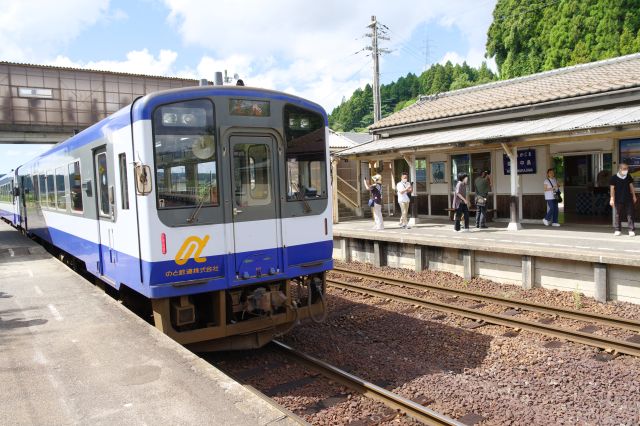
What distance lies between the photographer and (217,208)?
5.73 m

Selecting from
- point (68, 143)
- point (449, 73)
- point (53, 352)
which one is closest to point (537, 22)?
point (68, 143)

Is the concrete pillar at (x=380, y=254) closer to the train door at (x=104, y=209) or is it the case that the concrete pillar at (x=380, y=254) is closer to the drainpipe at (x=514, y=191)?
the drainpipe at (x=514, y=191)

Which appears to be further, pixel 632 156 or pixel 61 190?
pixel 632 156

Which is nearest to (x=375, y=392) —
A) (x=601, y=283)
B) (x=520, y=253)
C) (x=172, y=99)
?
(x=172, y=99)

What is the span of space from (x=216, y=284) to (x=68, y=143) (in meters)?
4.97

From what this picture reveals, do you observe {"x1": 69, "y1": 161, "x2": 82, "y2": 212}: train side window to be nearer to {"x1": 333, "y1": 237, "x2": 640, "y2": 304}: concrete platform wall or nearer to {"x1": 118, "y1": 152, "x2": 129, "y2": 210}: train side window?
{"x1": 118, "y1": 152, "x2": 129, "y2": 210}: train side window

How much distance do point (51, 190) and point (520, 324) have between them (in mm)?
9507

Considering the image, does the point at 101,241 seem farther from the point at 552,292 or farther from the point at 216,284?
the point at 552,292

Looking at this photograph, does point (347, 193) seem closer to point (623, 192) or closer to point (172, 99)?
point (623, 192)

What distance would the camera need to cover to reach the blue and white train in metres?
5.45

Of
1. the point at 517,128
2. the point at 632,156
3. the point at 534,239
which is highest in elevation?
the point at 517,128

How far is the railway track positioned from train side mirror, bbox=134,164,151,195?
5.45m

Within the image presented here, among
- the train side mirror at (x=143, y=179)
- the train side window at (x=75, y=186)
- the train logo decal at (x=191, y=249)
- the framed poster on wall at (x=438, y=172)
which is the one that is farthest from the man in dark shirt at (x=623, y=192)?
the train side window at (x=75, y=186)

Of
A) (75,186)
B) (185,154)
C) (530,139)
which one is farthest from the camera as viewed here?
(530,139)
